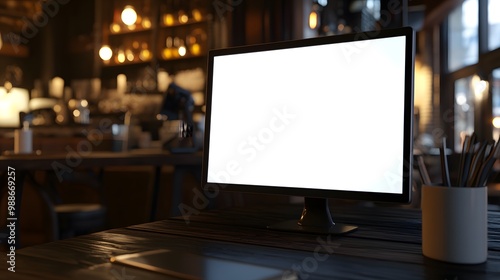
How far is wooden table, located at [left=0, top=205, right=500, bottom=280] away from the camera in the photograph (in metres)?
0.68

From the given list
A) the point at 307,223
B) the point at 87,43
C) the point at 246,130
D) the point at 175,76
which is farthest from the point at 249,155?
the point at 87,43

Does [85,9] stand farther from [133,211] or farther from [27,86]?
[133,211]

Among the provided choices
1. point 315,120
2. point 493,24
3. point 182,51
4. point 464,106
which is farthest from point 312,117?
point 464,106

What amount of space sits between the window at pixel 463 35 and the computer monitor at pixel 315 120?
18.0 feet

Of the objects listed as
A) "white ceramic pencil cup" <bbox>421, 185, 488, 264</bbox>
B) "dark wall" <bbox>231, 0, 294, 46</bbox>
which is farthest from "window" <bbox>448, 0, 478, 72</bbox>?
"white ceramic pencil cup" <bbox>421, 185, 488, 264</bbox>

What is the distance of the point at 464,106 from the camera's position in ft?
22.0

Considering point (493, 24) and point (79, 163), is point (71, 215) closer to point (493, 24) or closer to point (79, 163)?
point (79, 163)

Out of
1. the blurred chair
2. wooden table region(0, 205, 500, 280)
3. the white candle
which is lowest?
the blurred chair

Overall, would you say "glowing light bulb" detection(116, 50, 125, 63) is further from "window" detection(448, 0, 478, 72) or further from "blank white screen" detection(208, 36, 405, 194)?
"blank white screen" detection(208, 36, 405, 194)

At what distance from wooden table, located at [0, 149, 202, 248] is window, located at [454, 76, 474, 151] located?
470 cm

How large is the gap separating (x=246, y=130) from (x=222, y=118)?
74mm

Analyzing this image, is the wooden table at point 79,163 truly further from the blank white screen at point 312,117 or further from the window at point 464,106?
the window at point 464,106

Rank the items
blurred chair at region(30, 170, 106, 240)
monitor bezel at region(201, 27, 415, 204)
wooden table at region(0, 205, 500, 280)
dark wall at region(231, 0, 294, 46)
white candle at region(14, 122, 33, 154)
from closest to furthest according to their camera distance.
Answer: wooden table at region(0, 205, 500, 280), monitor bezel at region(201, 27, 415, 204), blurred chair at region(30, 170, 106, 240), white candle at region(14, 122, 33, 154), dark wall at region(231, 0, 294, 46)

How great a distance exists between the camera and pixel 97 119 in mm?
6602
